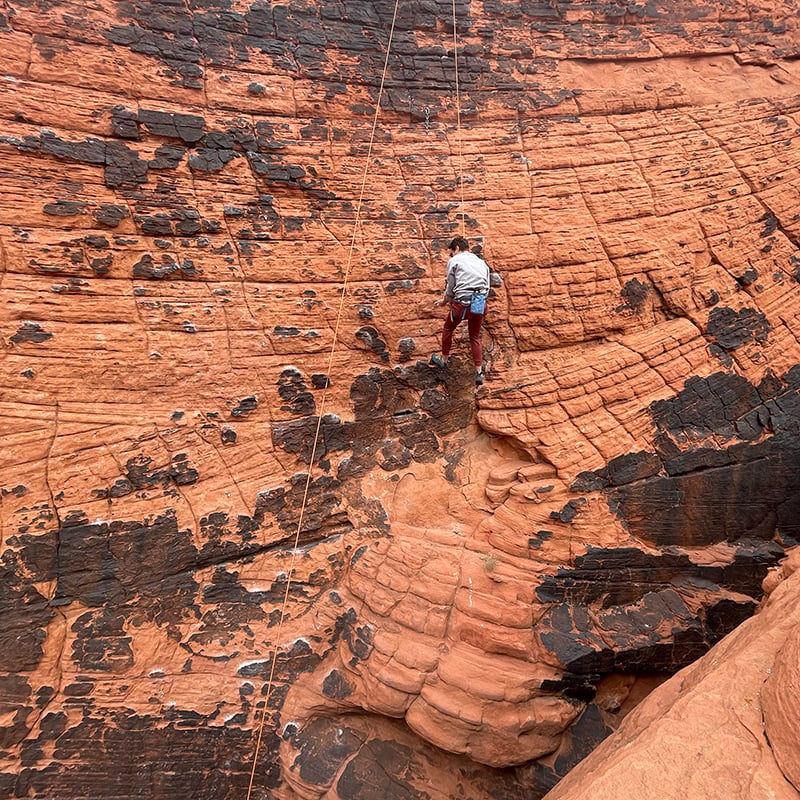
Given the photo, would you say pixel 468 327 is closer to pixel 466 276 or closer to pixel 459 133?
pixel 466 276

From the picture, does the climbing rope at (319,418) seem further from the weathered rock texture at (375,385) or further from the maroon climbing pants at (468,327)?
the maroon climbing pants at (468,327)

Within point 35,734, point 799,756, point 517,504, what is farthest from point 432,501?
point 35,734

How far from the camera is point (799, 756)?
2.90 meters

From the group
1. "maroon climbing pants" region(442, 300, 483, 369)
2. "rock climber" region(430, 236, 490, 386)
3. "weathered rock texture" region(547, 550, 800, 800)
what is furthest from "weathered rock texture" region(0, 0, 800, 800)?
"weathered rock texture" region(547, 550, 800, 800)

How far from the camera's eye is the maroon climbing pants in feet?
18.9

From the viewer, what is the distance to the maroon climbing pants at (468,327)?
18.9 feet

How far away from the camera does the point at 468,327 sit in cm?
610

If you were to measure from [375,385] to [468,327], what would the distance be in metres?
1.21

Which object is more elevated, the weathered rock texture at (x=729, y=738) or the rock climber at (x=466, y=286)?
the rock climber at (x=466, y=286)

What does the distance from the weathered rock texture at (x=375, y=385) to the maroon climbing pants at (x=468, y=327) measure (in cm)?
32

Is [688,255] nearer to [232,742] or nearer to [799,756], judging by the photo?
[799,756]

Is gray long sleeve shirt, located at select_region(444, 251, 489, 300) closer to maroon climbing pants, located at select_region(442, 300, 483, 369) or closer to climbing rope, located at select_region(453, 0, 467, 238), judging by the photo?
maroon climbing pants, located at select_region(442, 300, 483, 369)

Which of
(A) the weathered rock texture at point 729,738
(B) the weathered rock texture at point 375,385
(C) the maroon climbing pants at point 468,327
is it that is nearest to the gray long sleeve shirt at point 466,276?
(C) the maroon climbing pants at point 468,327

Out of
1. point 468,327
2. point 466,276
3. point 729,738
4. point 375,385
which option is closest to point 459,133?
point 466,276
